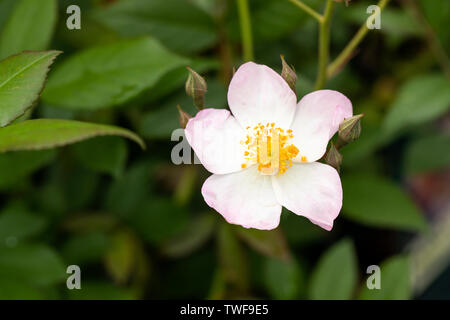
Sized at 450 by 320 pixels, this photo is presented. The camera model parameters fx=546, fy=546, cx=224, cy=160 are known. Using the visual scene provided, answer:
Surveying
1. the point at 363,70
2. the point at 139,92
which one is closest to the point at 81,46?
the point at 139,92

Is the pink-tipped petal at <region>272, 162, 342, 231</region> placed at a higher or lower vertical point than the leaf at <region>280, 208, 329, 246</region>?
lower

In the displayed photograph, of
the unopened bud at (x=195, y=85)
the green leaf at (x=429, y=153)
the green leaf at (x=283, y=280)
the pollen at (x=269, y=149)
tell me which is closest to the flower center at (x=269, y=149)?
the pollen at (x=269, y=149)

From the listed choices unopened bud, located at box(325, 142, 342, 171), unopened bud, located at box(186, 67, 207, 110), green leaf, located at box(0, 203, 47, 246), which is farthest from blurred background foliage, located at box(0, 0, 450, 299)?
unopened bud, located at box(325, 142, 342, 171)

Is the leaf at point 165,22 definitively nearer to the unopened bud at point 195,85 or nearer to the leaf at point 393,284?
the unopened bud at point 195,85

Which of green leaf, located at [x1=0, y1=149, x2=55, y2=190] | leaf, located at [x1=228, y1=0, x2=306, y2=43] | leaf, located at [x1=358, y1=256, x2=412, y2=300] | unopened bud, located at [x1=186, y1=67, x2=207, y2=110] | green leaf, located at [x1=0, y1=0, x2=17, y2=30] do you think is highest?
green leaf, located at [x1=0, y1=0, x2=17, y2=30]

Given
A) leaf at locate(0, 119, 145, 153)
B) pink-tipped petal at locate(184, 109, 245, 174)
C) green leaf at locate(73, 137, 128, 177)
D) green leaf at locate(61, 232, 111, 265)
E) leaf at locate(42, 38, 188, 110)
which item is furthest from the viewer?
green leaf at locate(61, 232, 111, 265)

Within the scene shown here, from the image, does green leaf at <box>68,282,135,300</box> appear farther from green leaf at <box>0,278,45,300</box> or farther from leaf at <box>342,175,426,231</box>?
leaf at <box>342,175,426,231</box>

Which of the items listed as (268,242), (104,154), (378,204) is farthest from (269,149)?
(378,204)
